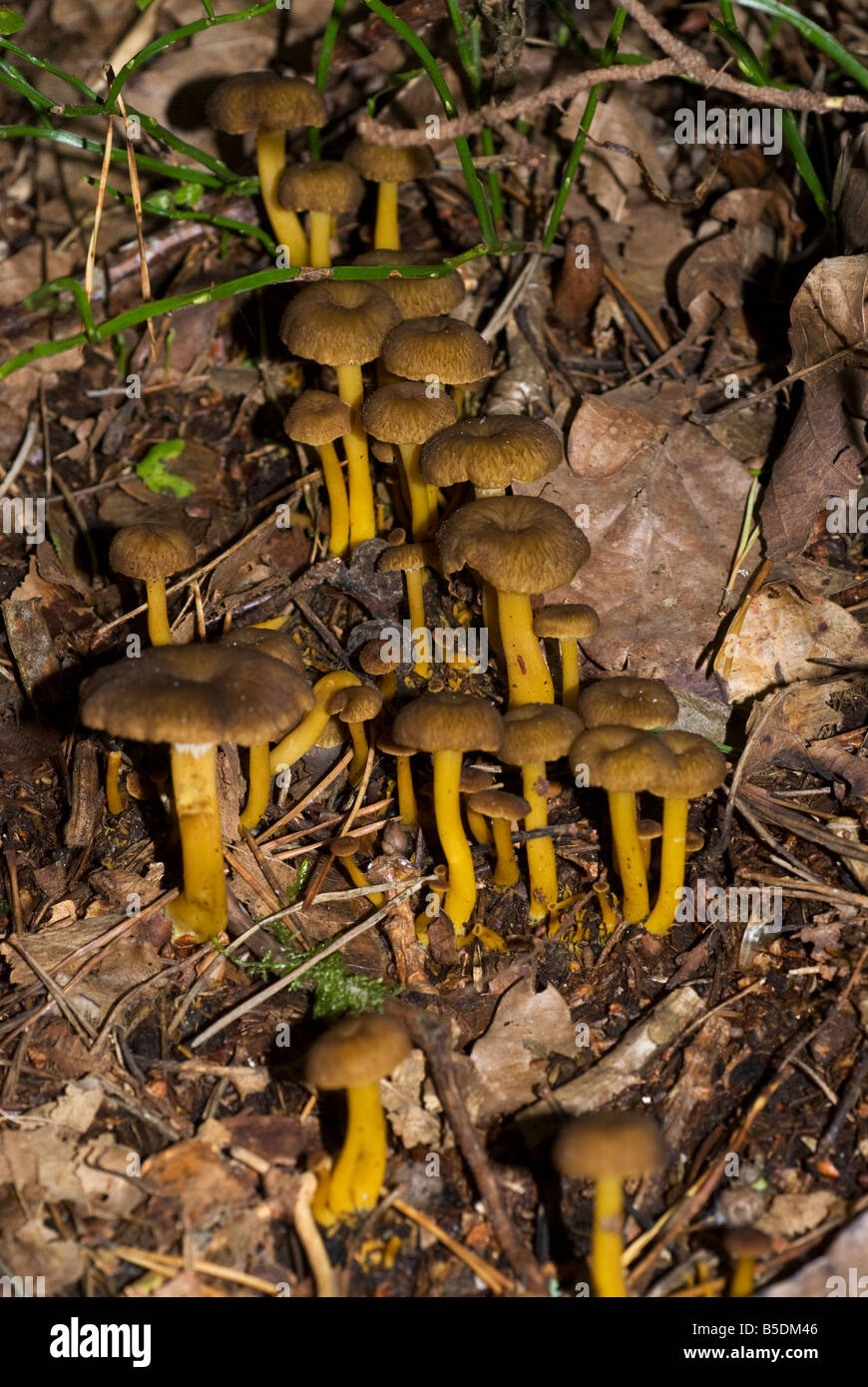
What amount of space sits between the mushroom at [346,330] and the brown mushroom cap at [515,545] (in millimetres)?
976

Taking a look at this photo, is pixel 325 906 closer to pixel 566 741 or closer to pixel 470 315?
pixel 566 741

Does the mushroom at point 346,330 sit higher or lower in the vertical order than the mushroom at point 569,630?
higher

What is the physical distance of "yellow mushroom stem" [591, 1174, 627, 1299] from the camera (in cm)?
292

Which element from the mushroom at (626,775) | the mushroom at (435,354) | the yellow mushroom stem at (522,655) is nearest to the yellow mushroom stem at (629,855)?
the mushroom at (626,775)

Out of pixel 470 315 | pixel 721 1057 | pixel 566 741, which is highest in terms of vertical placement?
pixel 470 315

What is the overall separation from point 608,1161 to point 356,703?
1998 mm

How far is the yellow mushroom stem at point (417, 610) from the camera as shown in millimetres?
4801

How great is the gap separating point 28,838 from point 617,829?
8.26 ft

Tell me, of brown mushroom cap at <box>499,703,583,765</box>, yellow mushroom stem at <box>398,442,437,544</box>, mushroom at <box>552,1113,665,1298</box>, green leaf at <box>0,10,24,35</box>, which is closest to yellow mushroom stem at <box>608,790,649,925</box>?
brown mushroom cap at <box>499,703,583,765</box>

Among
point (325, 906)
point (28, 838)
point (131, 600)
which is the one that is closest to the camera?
point (325, 906)

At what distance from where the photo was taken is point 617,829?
3.92 metres

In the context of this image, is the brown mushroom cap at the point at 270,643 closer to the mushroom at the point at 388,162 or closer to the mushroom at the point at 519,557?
the mushroom at the point at 519,557

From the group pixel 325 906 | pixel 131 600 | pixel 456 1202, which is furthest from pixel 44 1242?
pixel 131 600

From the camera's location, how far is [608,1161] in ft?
9.24
